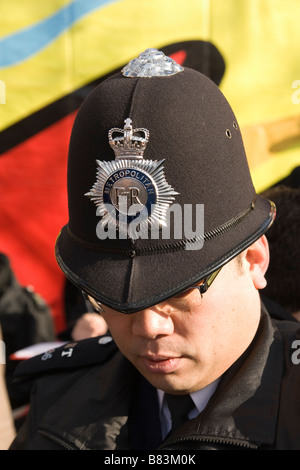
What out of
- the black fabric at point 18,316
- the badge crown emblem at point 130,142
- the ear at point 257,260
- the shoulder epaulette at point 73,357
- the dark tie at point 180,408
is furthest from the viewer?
the black fabric at point 18,316

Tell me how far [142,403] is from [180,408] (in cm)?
15

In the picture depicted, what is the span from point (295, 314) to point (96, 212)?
103 centimetres

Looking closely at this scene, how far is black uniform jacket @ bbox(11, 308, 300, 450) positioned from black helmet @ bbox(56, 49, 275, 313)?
324 mm

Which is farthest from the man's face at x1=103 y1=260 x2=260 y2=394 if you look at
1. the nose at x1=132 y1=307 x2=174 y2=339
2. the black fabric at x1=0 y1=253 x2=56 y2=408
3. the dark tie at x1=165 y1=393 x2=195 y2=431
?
the black fabric at x1=0 y1=253 x2=56 y2=408

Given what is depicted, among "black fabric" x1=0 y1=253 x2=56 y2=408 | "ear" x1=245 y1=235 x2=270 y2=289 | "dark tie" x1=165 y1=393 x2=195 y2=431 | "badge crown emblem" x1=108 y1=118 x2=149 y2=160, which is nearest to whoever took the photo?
"badge crown emblem" x1=108 y1=118 x2=149 y2=160

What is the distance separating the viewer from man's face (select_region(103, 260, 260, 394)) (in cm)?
133

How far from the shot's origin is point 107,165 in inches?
52.1

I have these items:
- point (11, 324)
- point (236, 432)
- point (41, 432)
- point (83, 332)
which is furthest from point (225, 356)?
point (11, 324)

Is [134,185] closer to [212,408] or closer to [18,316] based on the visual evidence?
[212,408]

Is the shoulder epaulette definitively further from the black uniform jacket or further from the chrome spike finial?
the chrome spike finial

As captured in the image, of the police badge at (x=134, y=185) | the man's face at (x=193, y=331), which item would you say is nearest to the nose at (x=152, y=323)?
the man's face at (x=193, y=331)

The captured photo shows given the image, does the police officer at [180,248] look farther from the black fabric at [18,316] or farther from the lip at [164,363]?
the black fabric at [18,316]

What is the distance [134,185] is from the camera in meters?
1.29

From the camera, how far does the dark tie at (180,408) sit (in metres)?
1.52
